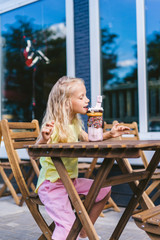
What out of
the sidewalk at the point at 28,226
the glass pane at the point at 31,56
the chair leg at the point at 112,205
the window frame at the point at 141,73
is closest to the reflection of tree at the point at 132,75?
the window frame at the point at 141,73

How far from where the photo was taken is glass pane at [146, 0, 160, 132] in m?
4.90

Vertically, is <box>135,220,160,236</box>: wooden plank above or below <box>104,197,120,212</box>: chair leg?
above

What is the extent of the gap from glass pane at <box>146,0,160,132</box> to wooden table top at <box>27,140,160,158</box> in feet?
9.73

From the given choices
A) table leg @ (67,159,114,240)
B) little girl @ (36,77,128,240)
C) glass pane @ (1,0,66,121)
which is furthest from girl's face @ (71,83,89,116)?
glass pane @ (1,0,66,121)

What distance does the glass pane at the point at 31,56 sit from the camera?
588 centimetres

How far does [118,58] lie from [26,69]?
5.94 ft

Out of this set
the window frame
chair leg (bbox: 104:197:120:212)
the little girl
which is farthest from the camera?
the window frame

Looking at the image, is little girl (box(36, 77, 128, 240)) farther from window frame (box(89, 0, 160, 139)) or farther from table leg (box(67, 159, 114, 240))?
window frame (box(89, 0, 160, 139))

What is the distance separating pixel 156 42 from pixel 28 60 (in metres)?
2.44

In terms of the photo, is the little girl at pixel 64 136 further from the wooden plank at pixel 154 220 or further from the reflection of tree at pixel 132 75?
the reflection of tree at pixel 132 75

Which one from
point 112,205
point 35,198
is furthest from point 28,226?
point 35,198

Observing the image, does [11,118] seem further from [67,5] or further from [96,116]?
[96,116]

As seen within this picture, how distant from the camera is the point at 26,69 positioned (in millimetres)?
6332

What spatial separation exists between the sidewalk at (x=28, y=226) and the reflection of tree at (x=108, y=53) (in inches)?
84.6
